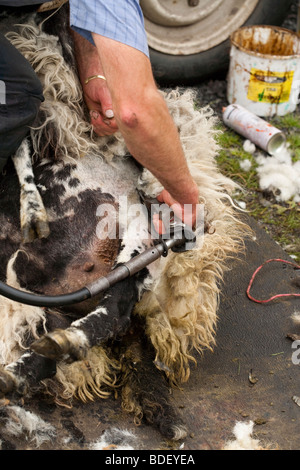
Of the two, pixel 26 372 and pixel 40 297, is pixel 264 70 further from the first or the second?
pixel 26 372

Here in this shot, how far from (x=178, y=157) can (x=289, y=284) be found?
1.08 m

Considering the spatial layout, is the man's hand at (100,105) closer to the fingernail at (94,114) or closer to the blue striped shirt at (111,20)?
the fingernail at (94,114)

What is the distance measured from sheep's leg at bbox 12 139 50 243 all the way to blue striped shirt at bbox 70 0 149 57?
561 mm

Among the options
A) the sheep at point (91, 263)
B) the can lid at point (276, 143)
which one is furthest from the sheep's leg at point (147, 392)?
the can lid at point (276, 143)

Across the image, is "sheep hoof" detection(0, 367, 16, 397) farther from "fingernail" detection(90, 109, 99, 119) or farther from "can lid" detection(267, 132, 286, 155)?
"can lid" detection(267, 132, 286, 155)

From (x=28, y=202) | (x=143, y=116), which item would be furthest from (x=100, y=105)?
(x=143, y=116)

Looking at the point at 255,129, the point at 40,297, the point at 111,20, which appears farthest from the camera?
the point at 255,129

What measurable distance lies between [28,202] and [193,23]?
294cm

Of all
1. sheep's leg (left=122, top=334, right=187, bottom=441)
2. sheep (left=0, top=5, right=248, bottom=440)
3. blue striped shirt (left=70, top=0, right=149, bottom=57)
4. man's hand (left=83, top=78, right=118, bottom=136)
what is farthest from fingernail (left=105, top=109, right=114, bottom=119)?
sheep's leg (left=122, top=334, right=187, bottom=441)

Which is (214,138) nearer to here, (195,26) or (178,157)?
(178,157)

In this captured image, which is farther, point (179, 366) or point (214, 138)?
point (214, 138)

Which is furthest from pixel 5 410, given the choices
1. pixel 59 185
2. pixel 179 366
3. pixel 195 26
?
pixel 195 26

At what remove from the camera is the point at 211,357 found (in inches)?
85.8

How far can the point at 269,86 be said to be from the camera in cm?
397
